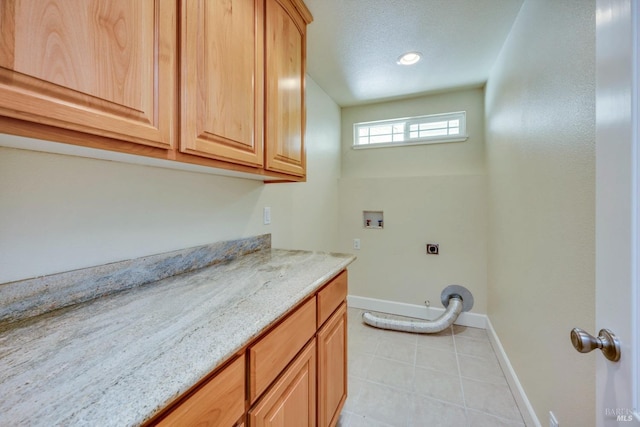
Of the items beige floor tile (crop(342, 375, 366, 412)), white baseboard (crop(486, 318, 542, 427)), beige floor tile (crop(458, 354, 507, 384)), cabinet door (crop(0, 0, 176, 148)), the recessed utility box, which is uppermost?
cabinet door (crop(0, 0, 176, 148))

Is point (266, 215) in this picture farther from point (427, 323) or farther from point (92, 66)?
point (427, 323)

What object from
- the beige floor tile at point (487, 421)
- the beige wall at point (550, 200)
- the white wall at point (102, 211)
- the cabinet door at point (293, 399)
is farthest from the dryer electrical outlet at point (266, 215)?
the beige floor tile at point (487, 421)

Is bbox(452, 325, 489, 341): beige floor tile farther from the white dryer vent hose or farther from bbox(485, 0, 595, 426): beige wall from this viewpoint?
bbox(485, 0, 595, 426): beige wall

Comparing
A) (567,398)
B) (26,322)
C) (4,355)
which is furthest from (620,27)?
(26,322)

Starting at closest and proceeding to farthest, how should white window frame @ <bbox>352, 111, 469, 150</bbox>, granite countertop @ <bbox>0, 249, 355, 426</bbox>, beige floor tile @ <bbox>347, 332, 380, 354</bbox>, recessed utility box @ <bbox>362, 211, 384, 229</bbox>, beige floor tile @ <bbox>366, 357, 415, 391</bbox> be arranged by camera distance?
granite countertop @ <bbox>0, 249, 355, 426</bbox> < beige floor tile @ <bbox>366, 357, 415, 391</bbox> < beige floor tile @ <bbox>347, 332, 380, 354</bbox> < white window frame @ <bbox>352, 111, 469, 150</bbox> < recessed utility box @ <bbox>362, 211, 384, 229</bbox>

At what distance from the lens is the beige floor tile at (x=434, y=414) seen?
1.47m

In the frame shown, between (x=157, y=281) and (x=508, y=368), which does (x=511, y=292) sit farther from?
(x=157, y=281)

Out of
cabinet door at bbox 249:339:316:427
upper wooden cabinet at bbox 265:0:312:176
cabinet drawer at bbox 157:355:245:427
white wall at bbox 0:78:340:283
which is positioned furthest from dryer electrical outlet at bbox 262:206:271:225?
cabinet drawer at bbox 157:355:245:427

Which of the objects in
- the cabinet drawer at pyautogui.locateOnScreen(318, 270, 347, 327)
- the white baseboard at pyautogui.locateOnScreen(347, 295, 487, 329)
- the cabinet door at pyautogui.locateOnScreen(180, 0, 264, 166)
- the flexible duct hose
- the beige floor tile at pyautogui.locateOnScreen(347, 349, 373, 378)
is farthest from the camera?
the white baseboard at pyautogui.locateOnScreen(347, 295, 487, 329)

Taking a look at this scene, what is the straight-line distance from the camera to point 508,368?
1780 millimetres

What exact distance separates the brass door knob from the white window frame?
2.55 m

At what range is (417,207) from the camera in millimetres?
2811

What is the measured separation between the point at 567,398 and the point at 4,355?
180cm

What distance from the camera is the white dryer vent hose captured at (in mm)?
2418
